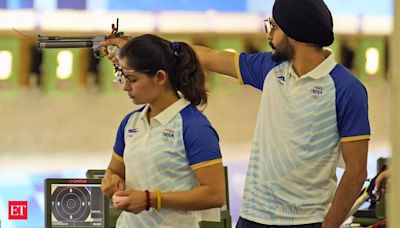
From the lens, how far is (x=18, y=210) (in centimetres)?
472

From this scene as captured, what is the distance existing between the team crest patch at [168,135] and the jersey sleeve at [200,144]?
0.10 feet

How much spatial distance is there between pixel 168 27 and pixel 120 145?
8.50 ft

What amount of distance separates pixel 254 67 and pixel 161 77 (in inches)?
16.9

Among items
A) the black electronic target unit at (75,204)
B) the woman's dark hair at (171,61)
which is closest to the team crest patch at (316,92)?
the woman's dark hair at (171,61)

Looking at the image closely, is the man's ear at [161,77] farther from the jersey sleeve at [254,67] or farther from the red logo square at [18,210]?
the red logo square at [18,210]

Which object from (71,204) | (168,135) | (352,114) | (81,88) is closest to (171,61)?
(168,135)

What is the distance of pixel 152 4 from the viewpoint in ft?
16.0

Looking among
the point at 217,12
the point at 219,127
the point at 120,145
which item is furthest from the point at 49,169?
the point at 120,145

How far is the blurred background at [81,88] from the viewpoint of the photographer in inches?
189

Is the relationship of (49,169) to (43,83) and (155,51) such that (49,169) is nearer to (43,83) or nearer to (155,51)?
(43,83)

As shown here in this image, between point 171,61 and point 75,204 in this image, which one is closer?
point 171,61

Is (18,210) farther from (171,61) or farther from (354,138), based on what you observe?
(354,138)

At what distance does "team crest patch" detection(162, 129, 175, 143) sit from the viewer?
7.34ft

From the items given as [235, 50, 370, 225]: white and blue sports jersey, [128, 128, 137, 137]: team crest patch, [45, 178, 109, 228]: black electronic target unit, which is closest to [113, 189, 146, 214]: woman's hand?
[128, 128, 137, 137]: team crest patch
